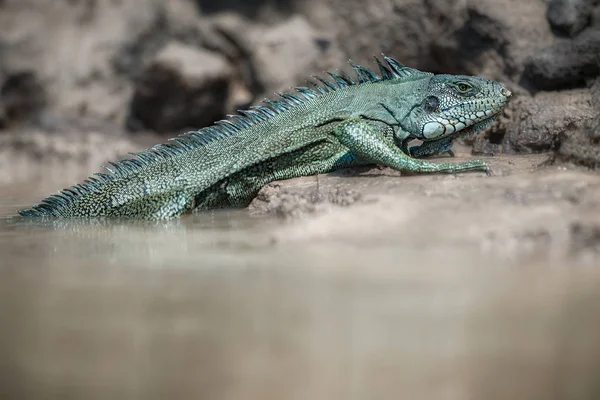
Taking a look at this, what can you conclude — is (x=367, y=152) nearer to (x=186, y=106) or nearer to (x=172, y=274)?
(x=172, y=274)

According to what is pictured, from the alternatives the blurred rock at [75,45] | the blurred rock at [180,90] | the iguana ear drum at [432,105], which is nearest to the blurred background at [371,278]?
the iguana ear drum at [432,105]

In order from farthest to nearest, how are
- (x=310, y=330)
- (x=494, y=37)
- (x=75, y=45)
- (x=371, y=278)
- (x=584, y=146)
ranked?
(x=75, y=45) → (x=494, y=37) → (x=584, y=146) → (x=371, y=278) → (x=310, y=330)

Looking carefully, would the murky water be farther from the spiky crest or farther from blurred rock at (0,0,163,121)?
blurred rock at (0,0,163,121)

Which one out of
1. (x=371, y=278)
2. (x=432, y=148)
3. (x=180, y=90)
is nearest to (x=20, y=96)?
(x=180, y=90)

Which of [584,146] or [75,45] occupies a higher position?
[75,45]

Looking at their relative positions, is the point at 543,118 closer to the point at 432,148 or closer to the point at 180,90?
the point at 432,148

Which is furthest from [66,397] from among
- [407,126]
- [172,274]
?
[407,126]
